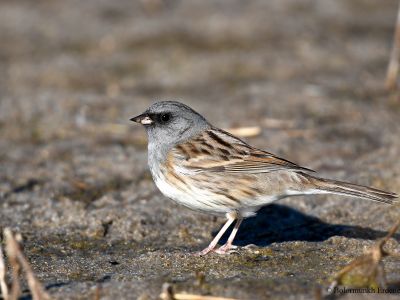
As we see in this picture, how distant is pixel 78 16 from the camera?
39.4 ft

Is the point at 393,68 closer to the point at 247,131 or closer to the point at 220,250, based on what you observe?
the point at 247,131

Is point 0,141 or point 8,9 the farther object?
point 8,9

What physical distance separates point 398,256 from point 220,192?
1.45m

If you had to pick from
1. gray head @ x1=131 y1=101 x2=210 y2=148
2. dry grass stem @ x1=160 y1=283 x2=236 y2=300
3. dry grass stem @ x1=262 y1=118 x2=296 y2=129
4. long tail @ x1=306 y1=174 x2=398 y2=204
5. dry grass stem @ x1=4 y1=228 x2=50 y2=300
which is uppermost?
gray head @ x1=131 y1=101 x2=210 y2=148

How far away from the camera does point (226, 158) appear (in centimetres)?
565

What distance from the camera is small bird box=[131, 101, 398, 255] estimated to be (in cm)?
545

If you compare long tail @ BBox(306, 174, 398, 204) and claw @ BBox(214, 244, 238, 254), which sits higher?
long tail @ BBox(306, 174, 398, 204)

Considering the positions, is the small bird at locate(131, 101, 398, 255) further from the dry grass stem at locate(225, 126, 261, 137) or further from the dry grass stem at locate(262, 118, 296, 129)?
the dry grass stem at locate(262, 118, 296, 129)

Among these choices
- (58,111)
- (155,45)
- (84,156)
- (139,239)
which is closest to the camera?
(139,239)

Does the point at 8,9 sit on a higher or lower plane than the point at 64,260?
higher

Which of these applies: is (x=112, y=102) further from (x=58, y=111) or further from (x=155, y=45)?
(x=155, y=45)

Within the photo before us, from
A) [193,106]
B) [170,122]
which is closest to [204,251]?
[170,122]

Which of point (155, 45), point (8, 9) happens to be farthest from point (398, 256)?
point (8, 9)

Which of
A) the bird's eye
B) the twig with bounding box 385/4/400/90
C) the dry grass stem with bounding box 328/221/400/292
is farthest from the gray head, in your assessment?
the twig with bounding box 385/4/400/90
